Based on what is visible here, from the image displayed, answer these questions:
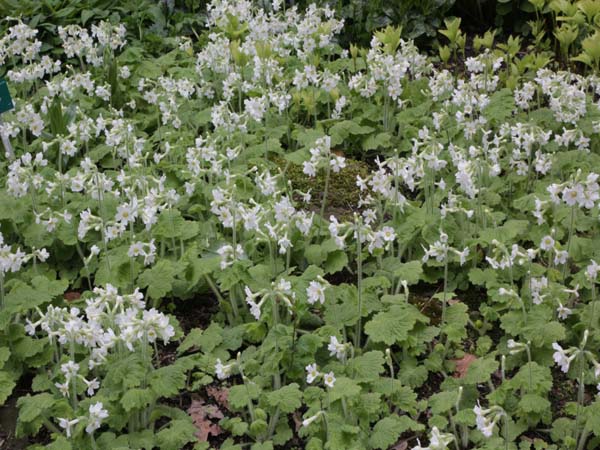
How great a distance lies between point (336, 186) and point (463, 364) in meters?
1.80

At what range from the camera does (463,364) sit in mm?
3672

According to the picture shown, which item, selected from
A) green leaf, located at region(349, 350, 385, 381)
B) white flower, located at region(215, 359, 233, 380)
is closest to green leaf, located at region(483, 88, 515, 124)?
green leaf, located at region(349, 350, 385, 381)

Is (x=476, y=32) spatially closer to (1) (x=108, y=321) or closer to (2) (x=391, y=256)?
(2) (x=391, y=256)

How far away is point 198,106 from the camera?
6.01 m

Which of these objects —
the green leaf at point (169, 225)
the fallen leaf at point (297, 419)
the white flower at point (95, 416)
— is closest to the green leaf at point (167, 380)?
the white flower at point (95, 416)

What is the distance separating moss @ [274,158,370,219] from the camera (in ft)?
16.3

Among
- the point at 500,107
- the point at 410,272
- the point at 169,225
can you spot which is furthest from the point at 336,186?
the point at 410,272

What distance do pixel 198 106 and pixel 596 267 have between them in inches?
132

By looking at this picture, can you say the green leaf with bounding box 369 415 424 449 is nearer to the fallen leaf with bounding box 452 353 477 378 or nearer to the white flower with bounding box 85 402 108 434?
the fallen leaf with bounding box 452 353 477 378

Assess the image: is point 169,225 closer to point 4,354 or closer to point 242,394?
point 4,354

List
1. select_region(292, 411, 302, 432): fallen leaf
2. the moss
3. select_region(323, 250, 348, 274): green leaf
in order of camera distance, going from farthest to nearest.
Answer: the moss
select_region(323, 250, 348, 274): green leaf
select_region(292, 411, 302, 432): fallen leaf

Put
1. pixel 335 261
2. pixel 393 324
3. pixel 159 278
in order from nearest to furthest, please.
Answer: pixel 393 324 < pixel 159 278 < pixel 335 261

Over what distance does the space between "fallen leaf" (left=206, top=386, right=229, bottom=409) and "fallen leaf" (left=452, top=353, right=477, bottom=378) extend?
0.96 m

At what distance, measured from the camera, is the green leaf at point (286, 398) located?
319 cm
